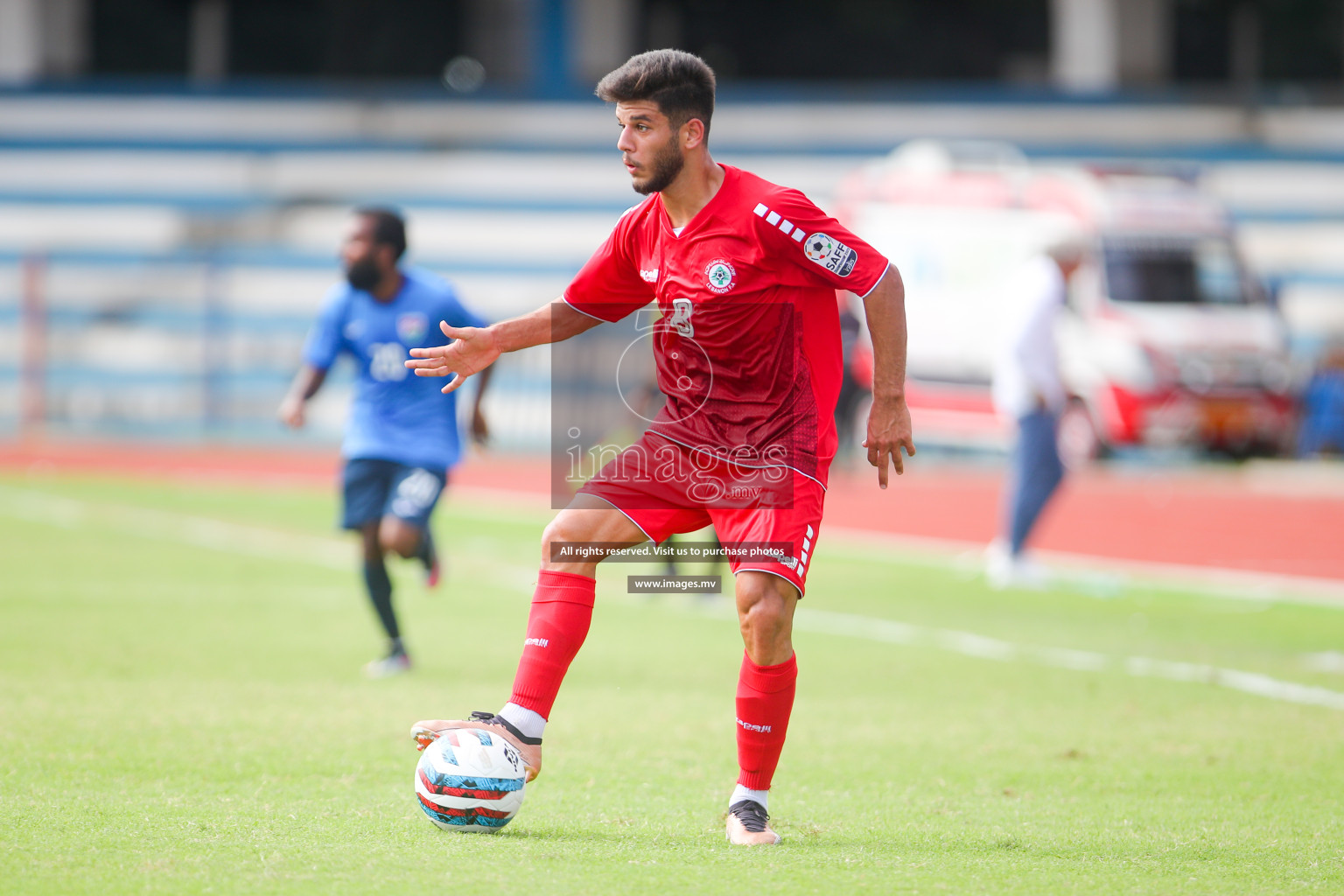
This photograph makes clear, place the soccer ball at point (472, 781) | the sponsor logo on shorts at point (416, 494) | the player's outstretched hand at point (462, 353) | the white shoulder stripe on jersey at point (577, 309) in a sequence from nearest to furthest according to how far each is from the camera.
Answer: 1. the soccer ball at point (472, 781)
2. the player's outstretched hand at point (462, 353)
3. the white shoulder stripe on jersey at point (577, 309)
4. the sponsor logo on shorts at point (416, 494)

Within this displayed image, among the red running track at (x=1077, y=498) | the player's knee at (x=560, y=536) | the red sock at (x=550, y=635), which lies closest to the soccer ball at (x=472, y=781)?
the red sock at (x=550, y=635)

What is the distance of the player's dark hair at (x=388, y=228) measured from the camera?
312 inches

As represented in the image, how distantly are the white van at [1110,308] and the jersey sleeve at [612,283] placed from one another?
16745 millimetres

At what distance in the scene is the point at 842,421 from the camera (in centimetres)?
1727

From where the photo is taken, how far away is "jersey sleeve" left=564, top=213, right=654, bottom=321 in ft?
16.2

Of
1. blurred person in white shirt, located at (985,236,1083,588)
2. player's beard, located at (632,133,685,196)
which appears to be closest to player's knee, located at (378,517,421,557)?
player's beard, located at (632,133,685,196)

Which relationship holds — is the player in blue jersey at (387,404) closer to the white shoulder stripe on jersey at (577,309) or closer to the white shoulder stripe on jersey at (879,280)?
the white shoulder stripe on jersey at (577,309)

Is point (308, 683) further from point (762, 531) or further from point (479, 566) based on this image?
point (479, 566)

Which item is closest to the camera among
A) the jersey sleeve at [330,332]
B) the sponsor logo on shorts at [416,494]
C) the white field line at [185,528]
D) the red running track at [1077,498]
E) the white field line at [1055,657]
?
the white field line at [1055,657]

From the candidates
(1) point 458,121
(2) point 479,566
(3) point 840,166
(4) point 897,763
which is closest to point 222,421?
(1) point 458,121

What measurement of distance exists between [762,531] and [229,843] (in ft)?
5.42

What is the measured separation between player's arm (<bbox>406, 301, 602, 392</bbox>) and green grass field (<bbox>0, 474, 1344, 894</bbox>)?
1321 millimetres

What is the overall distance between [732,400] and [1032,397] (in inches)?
279

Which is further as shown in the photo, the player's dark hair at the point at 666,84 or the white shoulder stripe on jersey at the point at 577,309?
the white shoulder stripe on jersey at the point at 577,309
